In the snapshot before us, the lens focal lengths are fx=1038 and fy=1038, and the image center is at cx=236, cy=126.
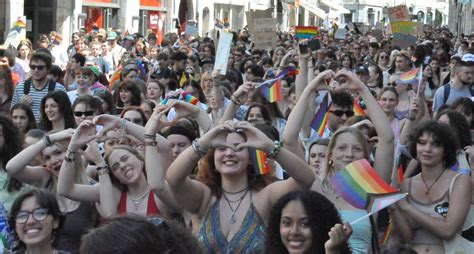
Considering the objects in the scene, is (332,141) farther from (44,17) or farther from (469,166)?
(44,17)

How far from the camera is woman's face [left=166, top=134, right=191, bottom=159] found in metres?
7.20

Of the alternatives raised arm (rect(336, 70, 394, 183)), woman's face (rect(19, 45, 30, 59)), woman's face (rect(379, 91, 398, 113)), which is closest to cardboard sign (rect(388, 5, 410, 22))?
woman's face (rect(19, 45, 30, 59))

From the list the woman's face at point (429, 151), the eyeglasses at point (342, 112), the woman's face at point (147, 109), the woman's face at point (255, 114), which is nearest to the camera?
the woman's face at point (429, 151)

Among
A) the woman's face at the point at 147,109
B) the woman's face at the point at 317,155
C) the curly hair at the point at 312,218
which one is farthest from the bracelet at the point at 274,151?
the woman's face at the point at 147,109

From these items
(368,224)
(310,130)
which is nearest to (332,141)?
(368,224)

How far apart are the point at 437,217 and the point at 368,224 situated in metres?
0.52

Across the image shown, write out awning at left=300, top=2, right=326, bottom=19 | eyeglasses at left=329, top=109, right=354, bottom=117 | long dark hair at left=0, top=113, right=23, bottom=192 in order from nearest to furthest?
long dark hair at left=0, top=113, right=23, bottom=192
eyeglasses at left=329, top=109, right=354, bottom=117
awning at left=300, top=2, right=326, bottom=19

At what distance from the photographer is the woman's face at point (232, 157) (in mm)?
5363

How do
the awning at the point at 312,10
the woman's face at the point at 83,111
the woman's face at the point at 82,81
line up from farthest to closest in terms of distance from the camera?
the awning at the point at 312,10 < the woman's face at the point at 82,81 < the woman's face at the point at 83,111

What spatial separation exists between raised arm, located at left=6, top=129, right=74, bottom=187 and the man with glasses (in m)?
3.69

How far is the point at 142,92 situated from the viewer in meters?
10.9

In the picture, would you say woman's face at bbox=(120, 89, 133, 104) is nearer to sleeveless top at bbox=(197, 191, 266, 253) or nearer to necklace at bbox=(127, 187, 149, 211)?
necklace at bbox=(127, 187, 149, 211)

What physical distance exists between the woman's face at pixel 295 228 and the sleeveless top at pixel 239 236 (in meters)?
0.49

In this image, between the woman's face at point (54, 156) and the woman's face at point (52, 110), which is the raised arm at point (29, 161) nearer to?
the woman's face at point (54, 156)
